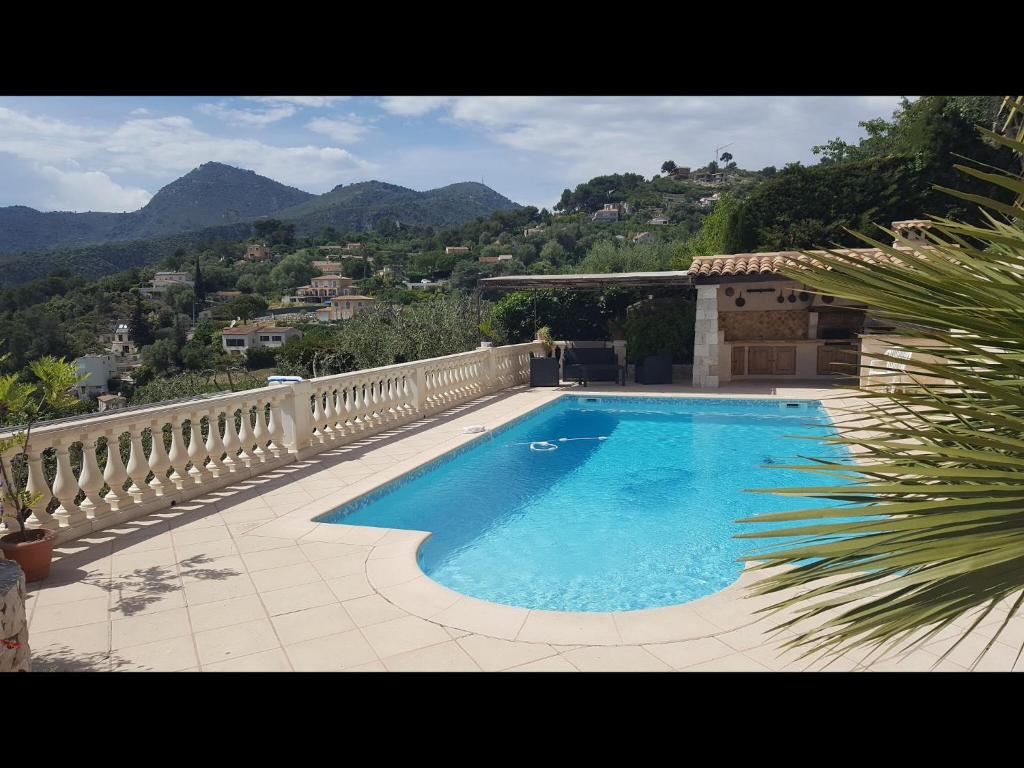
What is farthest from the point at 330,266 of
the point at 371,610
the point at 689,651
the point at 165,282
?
the point at 689,651

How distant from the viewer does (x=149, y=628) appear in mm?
4125

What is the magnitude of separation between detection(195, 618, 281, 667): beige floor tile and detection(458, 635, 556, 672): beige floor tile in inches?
45.4

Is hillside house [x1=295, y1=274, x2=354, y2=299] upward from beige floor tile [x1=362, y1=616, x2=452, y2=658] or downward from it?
upward

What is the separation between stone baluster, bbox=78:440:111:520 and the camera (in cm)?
591

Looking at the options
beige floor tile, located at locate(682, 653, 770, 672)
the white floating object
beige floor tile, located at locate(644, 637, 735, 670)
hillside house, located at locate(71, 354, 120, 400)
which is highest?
beige floor tile, located at locate(682, 653, 770, 672)

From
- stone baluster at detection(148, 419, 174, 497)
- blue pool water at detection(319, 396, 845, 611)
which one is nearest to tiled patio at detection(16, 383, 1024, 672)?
stone baluster at detection(148, 419, 174, 497)

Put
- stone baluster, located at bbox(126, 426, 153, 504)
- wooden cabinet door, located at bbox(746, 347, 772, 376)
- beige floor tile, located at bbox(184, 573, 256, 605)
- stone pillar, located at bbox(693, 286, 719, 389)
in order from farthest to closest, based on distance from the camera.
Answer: wooden cabinet door, located at bbox(746, 347, 772, 376)
stone pillar, located at bbox(693, 286, 719, 389)
stone baluster, located at bbox(126, 426, 153, 504)
beige floor tile, located at bbox(184, 573, 256, 605)

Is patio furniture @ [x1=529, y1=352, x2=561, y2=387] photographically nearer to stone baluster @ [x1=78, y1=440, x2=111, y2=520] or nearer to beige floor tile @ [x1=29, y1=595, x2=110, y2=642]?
stone baluster @ [x1=78, y1=440, x2=111, y2=520]

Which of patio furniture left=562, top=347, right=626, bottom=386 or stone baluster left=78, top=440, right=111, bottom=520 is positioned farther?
patio furniture left=562, top=347, right=626, bottom=386

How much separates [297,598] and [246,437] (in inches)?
148

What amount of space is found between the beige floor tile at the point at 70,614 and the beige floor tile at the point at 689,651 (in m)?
3.53

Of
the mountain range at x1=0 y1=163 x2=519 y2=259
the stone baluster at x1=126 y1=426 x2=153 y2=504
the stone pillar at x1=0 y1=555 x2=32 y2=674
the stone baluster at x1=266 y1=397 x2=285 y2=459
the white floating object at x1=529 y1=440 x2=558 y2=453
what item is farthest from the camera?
the mountain range at x1=0 y1=163 x2=519 y2=259

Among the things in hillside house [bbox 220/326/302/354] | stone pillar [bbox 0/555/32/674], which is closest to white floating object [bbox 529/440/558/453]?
stone pillar [bbox 0/555/32/674]
